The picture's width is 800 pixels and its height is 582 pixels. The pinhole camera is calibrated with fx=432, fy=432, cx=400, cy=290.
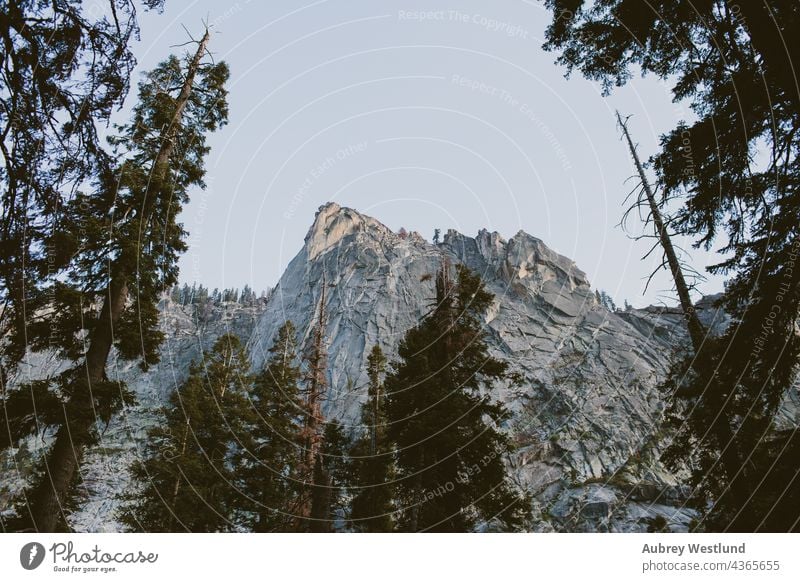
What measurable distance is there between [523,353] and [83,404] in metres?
70.7

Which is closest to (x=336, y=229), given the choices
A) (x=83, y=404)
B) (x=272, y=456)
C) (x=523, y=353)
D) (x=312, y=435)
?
(x=523, y=353)

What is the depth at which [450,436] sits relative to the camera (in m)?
13.1

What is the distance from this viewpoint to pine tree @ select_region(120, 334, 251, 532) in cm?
1694

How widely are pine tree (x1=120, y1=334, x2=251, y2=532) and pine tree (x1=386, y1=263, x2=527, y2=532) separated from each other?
28.4 feet

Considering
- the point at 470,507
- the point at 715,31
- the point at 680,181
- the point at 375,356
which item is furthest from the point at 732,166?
the point at 375,356

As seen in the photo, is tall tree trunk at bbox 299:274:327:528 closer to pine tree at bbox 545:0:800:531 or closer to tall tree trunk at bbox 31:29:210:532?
tall tree trunk at bbox 31:29:210:532

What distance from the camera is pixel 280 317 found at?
87.8 meters

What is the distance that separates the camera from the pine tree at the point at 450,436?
13070mm

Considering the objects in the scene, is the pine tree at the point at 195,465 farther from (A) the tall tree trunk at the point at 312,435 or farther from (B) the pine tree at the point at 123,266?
(B) the pine tree at the point at 123,266

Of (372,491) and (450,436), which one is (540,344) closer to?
(372,491)

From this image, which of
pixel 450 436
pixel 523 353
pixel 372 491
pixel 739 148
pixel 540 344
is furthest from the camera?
pixel 540 344

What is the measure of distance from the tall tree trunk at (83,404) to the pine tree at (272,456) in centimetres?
1041

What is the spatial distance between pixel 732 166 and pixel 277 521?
19.6 m
